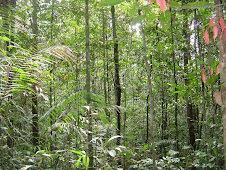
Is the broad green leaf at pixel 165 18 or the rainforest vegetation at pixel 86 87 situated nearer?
the broad green leaf at pixel 165 18

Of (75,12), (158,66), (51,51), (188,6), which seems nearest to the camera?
(188,6)

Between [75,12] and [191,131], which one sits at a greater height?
[75,12]

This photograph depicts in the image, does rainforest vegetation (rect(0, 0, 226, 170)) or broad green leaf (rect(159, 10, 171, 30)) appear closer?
broad green leaf (rect(159, 10, 171, 30))

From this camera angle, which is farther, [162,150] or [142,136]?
[142,136]

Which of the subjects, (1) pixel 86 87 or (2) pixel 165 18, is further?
(1) pixel 86 87

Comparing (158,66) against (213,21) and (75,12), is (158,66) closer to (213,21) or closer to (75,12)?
(75,12)

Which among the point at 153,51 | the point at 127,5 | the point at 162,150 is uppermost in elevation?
the point at 127,5

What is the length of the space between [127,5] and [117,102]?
2366mm

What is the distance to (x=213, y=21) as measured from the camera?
117 centimetres

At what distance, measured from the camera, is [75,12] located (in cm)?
447

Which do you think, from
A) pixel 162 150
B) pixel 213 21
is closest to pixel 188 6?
pixel 213 21

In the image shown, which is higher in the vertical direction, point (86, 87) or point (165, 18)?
point (165, 18)

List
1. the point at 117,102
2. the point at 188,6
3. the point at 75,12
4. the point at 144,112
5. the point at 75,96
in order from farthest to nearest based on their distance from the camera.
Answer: the point at 144,112
the point at 117,102
the point at 75,12
the point at 75,96
the point at 188,6

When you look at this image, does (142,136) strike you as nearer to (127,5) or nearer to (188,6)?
(127,5)
